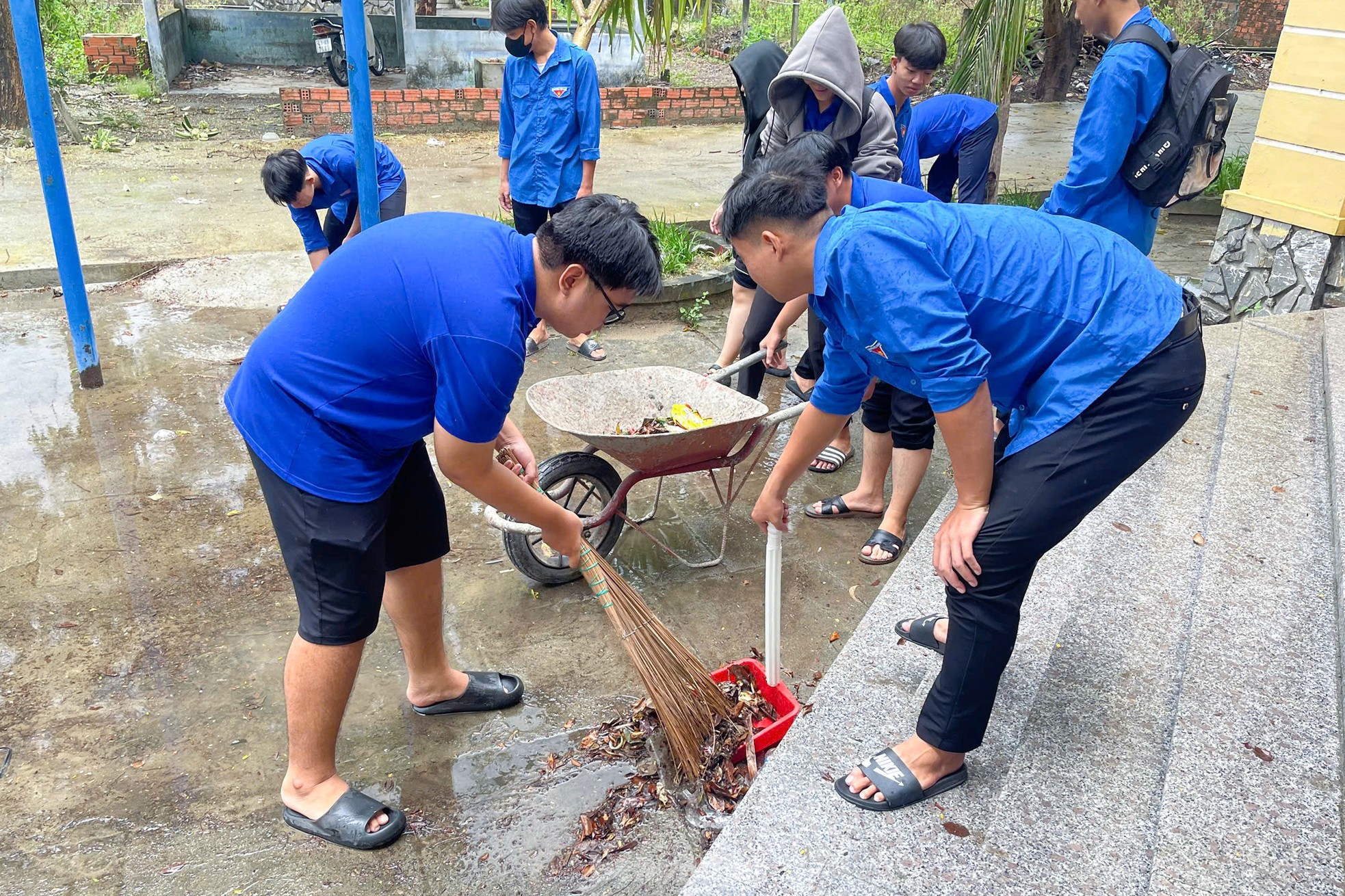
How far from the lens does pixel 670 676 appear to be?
2.55m

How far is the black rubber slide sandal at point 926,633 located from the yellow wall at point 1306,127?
391 centimetres

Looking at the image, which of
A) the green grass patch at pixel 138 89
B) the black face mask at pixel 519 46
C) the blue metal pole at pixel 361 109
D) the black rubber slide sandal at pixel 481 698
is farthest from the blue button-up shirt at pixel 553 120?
the green grass patch at pixel 138 89

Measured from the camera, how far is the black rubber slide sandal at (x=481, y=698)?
2.83 m

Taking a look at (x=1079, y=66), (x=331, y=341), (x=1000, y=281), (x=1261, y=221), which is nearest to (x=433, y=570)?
(x=331, y=341)

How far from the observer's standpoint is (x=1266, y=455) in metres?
3.64

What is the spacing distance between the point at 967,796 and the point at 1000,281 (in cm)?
117

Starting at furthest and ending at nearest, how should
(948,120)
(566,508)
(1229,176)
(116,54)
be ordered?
(116,54)
(1229,176)
(948,120)
(566,508)

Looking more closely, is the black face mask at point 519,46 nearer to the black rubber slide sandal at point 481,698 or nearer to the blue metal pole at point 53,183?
the blue metal pole at point 53,183

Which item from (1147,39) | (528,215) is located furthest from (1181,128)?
(528,215)

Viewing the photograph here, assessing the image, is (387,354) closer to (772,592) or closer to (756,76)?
(772,592)

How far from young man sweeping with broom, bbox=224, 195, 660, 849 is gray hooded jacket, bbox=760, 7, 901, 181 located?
1998 mm

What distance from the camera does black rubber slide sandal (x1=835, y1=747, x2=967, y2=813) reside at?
214 centimetres

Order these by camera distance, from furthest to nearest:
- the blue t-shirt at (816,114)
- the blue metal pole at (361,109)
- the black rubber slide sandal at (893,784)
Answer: the blue metal pole at (361,109) → the blue t-shirt at (816,114) → the black rubber slide sandal at (893,784)

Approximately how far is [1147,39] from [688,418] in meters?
1.99
